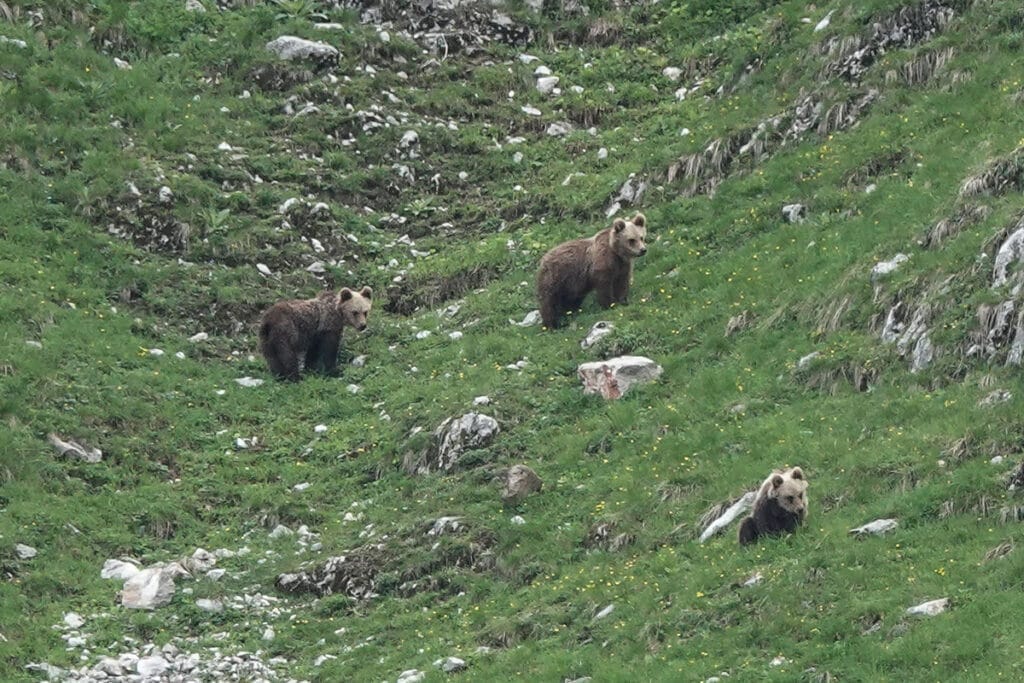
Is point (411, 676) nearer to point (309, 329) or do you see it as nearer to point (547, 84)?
point (309, 329)

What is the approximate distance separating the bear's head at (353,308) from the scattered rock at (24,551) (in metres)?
6.99

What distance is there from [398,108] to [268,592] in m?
14.3

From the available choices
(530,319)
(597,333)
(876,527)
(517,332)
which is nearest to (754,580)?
(876,527)

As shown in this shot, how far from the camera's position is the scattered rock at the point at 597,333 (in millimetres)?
23891

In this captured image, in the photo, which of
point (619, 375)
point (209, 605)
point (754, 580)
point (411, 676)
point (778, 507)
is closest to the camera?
point (754, 580)

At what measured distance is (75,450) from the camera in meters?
22.4

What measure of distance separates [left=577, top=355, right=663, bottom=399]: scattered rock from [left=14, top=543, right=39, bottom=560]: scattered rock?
7241mm

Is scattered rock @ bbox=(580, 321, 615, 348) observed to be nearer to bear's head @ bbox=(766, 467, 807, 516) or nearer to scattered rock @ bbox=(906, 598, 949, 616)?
bear's head @ bbox=(766, 467, 807, 516)

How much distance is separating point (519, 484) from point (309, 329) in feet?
20.5

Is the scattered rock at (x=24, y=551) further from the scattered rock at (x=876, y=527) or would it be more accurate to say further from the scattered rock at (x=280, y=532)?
the scattered rock at (x=876, y=527)

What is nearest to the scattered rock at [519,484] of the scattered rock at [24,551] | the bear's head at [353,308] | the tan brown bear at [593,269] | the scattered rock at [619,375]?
the scattered rock at [619,375]

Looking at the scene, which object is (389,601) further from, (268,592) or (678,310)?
(678,310)

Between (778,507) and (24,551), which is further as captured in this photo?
(24,551)

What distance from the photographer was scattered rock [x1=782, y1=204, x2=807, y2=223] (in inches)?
977
